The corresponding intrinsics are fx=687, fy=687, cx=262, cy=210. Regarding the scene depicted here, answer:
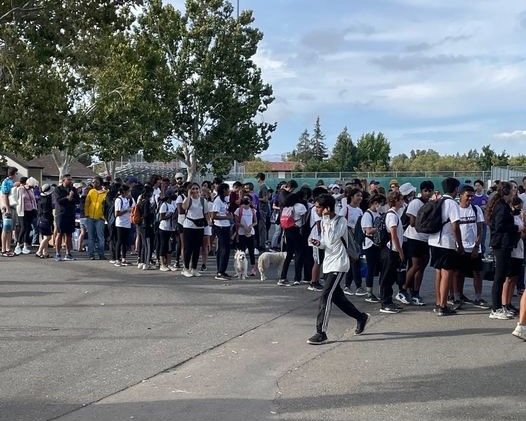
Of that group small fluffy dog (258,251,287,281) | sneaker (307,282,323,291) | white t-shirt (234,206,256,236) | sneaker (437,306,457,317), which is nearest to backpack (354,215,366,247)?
sneaker (307,282,323,291)

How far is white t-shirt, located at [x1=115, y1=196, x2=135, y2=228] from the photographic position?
578 inches

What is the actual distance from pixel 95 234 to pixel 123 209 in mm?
1745

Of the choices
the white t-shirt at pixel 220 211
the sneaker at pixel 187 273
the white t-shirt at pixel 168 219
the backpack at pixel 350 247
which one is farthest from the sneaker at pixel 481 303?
the white t-shirt at pixel 168 219

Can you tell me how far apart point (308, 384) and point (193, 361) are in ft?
4.85

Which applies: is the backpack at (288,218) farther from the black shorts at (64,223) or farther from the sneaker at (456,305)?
the black shorts at (64,223)

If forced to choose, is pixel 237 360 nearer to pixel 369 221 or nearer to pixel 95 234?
pixel 369 221

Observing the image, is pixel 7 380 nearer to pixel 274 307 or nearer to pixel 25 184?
pixel 274 307

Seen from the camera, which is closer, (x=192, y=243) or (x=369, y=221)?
(x=369, y=221)

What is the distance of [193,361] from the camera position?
752 cm

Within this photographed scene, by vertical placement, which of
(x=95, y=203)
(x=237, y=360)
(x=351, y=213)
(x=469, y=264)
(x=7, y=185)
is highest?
(x=7, y=185)

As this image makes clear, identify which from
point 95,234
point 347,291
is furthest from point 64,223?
point 347,291

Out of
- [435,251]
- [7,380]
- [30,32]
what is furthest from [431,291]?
[30,32]

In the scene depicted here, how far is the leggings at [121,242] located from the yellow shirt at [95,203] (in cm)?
95

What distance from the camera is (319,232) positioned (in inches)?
422
